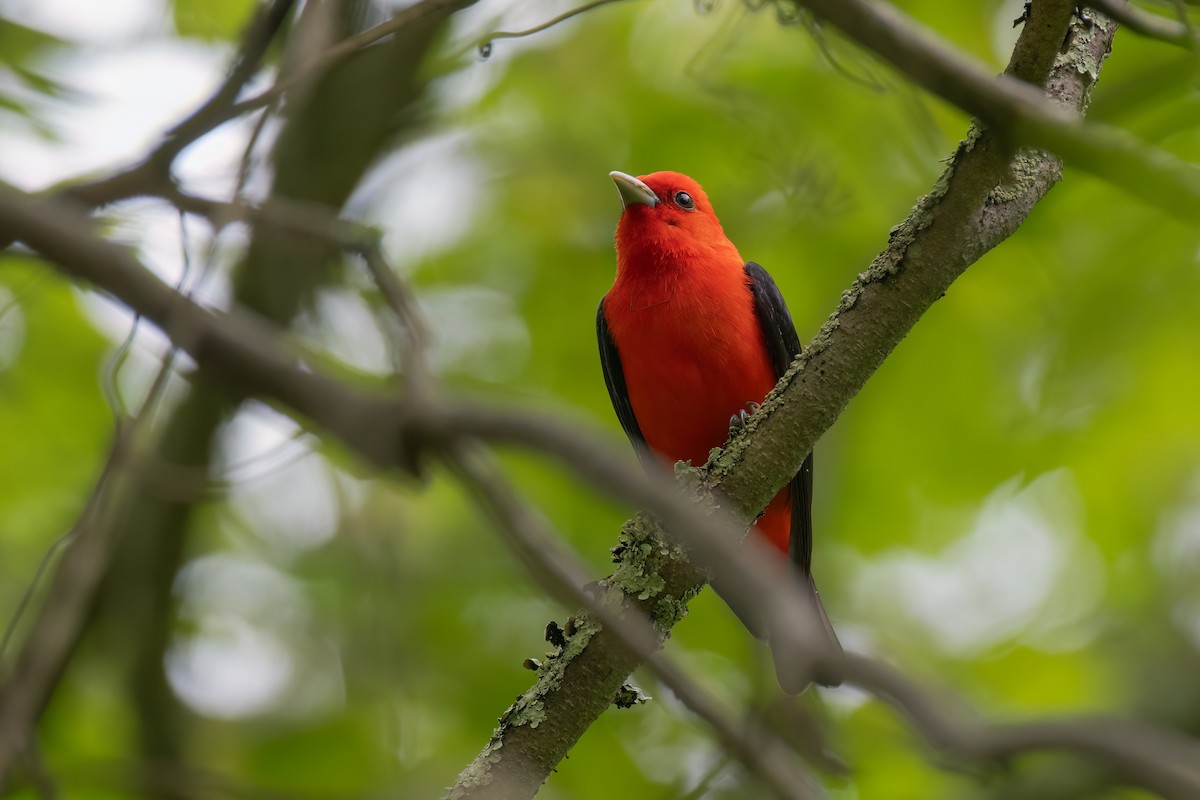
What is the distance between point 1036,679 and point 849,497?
1644mm

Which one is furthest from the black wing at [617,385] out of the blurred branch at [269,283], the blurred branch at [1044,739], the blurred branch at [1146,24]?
the blurred branch at [1044,739]

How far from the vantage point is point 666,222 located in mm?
6230

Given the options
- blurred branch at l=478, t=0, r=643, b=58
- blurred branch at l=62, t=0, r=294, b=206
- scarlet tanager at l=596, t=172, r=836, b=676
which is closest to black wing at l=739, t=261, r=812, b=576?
scarlet tanager at l=596, t=172, r=836, b=676

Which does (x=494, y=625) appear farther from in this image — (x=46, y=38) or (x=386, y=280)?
(x=386, y=280)

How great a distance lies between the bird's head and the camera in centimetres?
613

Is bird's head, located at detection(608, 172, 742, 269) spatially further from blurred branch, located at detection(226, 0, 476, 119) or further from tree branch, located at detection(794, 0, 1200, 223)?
tree branch, located at detection(794, 0, 1200, 223)

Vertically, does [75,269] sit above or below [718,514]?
below

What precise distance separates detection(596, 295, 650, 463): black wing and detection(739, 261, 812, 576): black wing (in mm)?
771

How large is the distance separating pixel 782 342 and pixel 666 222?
103 cm

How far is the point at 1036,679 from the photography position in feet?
23.7

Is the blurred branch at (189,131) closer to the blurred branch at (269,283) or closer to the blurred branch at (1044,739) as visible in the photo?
the blurred branch at (1044,739)

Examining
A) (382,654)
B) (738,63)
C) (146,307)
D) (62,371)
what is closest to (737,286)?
(738,63)

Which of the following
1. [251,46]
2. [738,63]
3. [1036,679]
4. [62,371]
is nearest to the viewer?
[251,46]

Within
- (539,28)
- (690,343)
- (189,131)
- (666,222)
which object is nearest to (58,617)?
(189,131)
